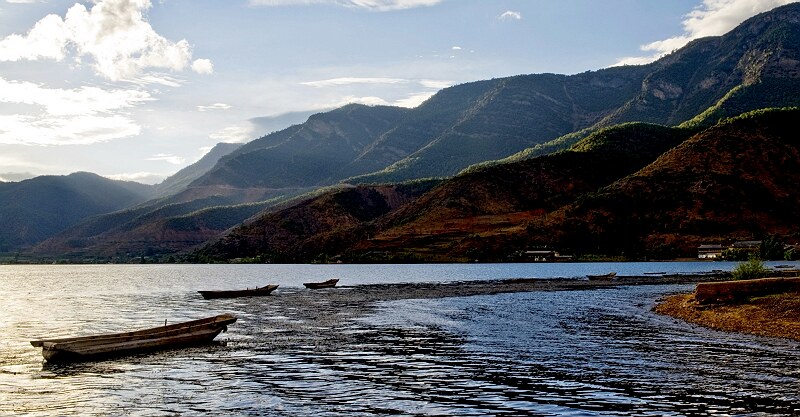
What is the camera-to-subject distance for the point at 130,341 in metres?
44.6

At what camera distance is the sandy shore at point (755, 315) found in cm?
4791

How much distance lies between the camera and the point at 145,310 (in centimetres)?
8288

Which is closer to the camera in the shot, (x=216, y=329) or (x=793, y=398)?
(x=793, y=398)

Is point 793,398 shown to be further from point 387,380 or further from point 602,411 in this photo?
point 387,380

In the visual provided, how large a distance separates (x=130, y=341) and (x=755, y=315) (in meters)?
45.1

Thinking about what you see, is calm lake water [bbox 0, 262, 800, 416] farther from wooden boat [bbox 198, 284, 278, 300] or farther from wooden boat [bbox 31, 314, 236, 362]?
wooden boat [bbox 198, 284, 278, 300]

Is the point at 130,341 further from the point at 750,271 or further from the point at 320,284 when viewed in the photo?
the point at 320,284

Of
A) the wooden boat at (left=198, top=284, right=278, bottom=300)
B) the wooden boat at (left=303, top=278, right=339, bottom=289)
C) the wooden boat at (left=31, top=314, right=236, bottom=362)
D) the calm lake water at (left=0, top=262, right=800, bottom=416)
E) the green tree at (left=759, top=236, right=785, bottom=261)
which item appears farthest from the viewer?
the green tree at (left=759, top=236, right=785, bottom=261)

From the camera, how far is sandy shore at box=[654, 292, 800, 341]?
4791cm

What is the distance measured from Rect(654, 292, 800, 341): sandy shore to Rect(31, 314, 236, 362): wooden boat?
3767 centimetres

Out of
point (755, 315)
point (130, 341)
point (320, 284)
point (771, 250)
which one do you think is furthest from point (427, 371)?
point (771, 250)

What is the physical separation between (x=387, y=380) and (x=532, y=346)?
49.0ft

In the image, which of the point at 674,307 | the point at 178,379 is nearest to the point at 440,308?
the point at 674,307

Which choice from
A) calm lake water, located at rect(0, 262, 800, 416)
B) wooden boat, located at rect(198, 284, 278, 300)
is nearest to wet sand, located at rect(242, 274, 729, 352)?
calm lake water, located at rect(0, 262, 800, 416)
